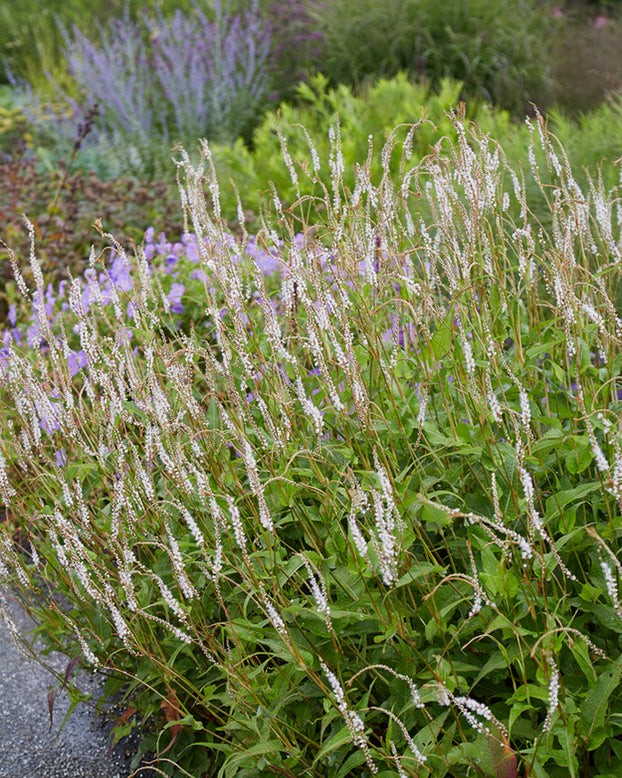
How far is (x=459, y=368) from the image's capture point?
2.08 m

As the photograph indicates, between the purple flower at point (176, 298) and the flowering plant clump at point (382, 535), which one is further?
the purple flower at point (176, 298)

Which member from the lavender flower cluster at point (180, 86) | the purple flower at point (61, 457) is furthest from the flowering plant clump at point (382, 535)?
the lavender flower cluster at point (180, 86)

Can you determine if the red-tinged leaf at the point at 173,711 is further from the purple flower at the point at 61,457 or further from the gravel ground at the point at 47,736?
the purple flower at the point at 61,457

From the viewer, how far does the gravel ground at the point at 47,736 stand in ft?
8.29

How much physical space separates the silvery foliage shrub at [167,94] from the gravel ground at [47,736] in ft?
18.4

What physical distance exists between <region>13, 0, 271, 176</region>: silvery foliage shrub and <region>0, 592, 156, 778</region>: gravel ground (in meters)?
5.59

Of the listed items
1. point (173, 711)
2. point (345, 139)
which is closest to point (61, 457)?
point (173, 711)

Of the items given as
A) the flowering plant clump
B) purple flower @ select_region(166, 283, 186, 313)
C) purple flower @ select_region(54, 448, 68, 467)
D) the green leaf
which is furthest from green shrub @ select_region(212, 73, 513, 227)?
the green leaf

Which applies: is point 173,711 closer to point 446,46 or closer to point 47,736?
point 47,736

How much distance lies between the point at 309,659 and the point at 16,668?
172cm

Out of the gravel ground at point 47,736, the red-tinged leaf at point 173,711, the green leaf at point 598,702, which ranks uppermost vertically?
the green leaf at point 598,702

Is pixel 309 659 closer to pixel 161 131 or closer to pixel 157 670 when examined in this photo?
pixel 157 670

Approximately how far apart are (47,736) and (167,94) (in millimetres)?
7073

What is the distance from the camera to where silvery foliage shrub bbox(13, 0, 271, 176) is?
810 centimetres
